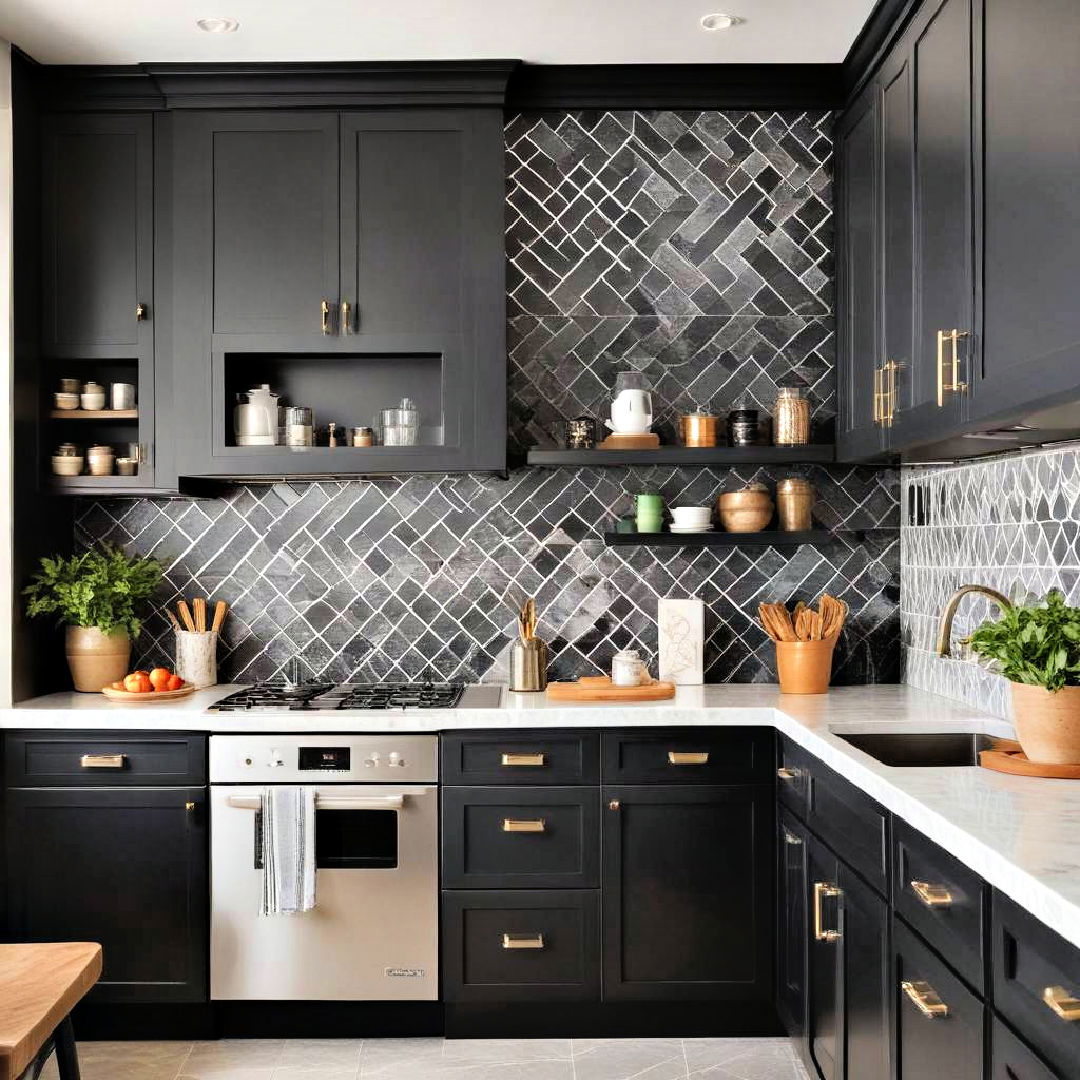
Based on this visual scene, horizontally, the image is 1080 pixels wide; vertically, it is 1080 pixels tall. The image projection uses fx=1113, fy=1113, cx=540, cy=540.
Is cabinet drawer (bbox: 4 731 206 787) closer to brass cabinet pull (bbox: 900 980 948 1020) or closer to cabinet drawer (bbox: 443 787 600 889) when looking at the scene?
cabinet drawer (bbox: 443 787 600 889)

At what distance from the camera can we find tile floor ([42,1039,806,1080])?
297cm

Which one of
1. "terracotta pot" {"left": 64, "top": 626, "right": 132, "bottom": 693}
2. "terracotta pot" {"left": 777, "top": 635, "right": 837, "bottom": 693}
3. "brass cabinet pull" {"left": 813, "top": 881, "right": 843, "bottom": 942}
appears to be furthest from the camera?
"terracotta pot" {"left": 64, "top": 626, "right": 132, "bottom": 693}

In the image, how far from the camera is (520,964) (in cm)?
317

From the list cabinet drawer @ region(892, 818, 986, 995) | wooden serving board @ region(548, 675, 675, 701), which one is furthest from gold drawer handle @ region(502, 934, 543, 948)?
cabinet drawer @ region(892, 818, 986, 995)

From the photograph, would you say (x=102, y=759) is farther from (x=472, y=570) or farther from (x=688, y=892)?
(x=688, y=892)

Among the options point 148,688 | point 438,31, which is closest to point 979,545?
point 438,31

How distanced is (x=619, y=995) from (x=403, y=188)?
2.51 m

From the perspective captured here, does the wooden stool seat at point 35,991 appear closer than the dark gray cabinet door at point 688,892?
Yes

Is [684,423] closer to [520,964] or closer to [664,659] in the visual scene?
[664,659]

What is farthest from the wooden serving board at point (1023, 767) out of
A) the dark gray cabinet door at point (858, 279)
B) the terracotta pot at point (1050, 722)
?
the dark gray cabinet door at point (858, 279)

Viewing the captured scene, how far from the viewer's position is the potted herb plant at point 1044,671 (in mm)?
2111

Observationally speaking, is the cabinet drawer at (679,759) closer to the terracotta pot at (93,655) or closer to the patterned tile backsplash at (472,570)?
the patterned tile backsplash at (472,570)

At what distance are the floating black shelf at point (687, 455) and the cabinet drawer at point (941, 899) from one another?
1.63 meters

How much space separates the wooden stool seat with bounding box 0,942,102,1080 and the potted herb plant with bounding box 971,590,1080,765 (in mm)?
1844
